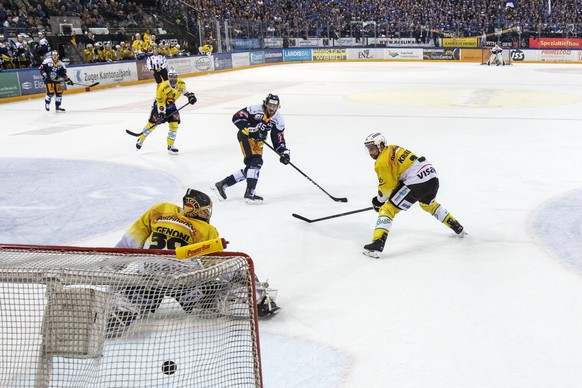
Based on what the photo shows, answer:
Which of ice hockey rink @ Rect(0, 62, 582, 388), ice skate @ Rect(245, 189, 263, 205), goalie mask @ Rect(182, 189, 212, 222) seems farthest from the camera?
ice skate @ Rect(245, 189, 263, 205)

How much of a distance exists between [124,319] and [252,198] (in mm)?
4456

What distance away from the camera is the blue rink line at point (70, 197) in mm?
6328

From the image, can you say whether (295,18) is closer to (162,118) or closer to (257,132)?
(162,118)

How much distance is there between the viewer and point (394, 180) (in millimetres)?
5281

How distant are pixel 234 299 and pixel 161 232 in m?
1.05

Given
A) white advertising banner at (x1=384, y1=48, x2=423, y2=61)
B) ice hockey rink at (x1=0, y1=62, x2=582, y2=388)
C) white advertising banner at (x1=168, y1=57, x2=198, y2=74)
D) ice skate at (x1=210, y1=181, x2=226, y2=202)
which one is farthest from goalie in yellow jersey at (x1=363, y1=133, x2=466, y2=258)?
white advertising banner at (x1=384, y1=48, x2=423, y2=61)

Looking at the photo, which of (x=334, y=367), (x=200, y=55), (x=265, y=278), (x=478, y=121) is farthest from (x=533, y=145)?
(x=200, y=55)

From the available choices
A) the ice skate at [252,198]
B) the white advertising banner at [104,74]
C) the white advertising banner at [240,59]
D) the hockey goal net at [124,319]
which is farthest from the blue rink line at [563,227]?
the white advertising banner at [240,59]

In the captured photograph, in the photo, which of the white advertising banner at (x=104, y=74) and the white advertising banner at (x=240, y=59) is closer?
the white advertising banner at (x=104, y=74)

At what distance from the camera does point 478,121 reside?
41.8 feet

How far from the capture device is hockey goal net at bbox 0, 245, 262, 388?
2.71 m

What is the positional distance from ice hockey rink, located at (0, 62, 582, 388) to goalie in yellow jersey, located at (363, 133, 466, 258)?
0.31m

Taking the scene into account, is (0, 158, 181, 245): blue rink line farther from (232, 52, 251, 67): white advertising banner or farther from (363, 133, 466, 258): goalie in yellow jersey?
(232, 52, 251, 67): white advertising banner

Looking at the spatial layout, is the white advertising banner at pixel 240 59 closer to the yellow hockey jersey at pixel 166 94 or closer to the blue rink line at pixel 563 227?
the yellow hockey jersey at pixel 166 94
